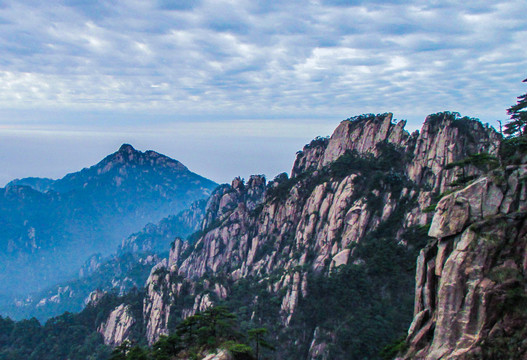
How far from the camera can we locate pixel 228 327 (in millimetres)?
29188

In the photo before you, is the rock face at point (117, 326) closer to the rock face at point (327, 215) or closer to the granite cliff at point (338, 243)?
the granite cliff at point (338, 243)

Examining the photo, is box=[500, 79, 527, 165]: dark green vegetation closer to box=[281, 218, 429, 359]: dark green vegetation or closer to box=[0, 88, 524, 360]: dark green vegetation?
box=[0, 88, 524, 360]: dark green vegetation

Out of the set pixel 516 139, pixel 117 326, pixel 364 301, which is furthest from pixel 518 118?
pixel 117 326

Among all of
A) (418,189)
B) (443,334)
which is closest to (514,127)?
(443,334)

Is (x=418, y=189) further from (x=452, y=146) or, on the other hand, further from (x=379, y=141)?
(x=379, y=141)

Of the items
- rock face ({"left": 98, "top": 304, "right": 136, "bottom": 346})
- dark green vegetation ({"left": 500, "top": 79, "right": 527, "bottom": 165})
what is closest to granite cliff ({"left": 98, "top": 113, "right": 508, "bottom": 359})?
rock face ({"left": 98, "top": 304, "right": 136, "bottom": 346})

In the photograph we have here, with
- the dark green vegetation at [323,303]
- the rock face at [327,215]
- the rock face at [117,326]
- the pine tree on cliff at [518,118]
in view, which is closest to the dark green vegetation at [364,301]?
the dark green vegetation at [323,303]

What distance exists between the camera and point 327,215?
8075cm

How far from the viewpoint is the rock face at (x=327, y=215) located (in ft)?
224

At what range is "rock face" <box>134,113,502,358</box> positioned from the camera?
6812 cm

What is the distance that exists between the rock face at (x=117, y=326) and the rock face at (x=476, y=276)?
253 ft

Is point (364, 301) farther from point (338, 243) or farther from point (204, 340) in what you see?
point (204, 340)

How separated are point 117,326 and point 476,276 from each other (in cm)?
8595

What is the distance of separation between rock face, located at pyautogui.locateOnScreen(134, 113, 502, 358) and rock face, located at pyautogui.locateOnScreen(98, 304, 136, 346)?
15.3 feet
